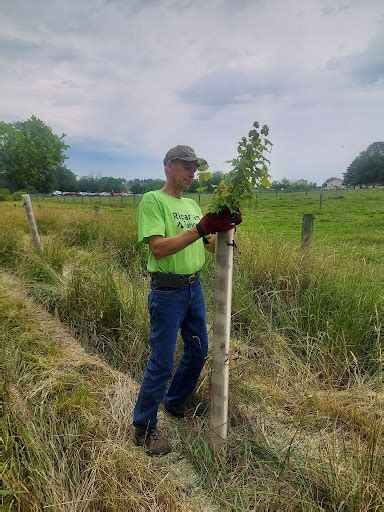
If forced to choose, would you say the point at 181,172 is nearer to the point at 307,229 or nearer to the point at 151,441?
the point at 151,441

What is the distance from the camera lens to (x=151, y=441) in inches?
90.7

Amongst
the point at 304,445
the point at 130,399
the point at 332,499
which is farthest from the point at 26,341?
the point at 332,499

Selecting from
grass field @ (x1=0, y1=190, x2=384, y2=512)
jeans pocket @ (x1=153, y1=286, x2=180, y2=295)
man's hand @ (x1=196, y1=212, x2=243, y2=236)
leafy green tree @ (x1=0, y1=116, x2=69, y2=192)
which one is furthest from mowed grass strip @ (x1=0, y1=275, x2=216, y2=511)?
leafy green tree @ (x1=0, y1=116, x2=69, y2=192)

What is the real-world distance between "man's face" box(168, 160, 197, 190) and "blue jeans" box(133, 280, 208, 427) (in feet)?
2.17

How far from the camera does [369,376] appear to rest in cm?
291

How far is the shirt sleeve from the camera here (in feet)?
6.86

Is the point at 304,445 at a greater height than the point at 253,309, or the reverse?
the point at 253,309

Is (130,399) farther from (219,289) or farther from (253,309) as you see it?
(253,309)

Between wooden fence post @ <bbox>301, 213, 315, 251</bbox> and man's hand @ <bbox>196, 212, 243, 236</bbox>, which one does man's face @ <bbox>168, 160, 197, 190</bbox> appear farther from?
wooden fence post @ <bbox>301, 213, 315, 251</bbox>

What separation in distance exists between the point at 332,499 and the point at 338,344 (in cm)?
159

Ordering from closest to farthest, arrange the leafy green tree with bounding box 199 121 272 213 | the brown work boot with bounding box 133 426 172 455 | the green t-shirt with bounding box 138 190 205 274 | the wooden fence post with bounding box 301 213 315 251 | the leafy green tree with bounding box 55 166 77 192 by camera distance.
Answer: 1. the leafy green tree with bounding box 199 121 272 213
2. the green t-shirt with bounding box 138 190 205 274
3. the brown work boot with bounding box 133 426 172 455
4. the wooden fence post with bounding box 301 213 315 251
5. the leafy green tree with bounding box 55 166 77 192

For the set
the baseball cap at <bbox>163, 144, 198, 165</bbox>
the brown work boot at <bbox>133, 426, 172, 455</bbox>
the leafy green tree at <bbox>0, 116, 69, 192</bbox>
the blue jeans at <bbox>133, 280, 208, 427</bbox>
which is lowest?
the brown work boot at <bbox>133, 426, 172, 455</bbox>

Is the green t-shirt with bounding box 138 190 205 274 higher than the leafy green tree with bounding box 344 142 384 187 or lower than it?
lower

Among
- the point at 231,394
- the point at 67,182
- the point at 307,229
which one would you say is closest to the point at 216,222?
the point at 231,394
